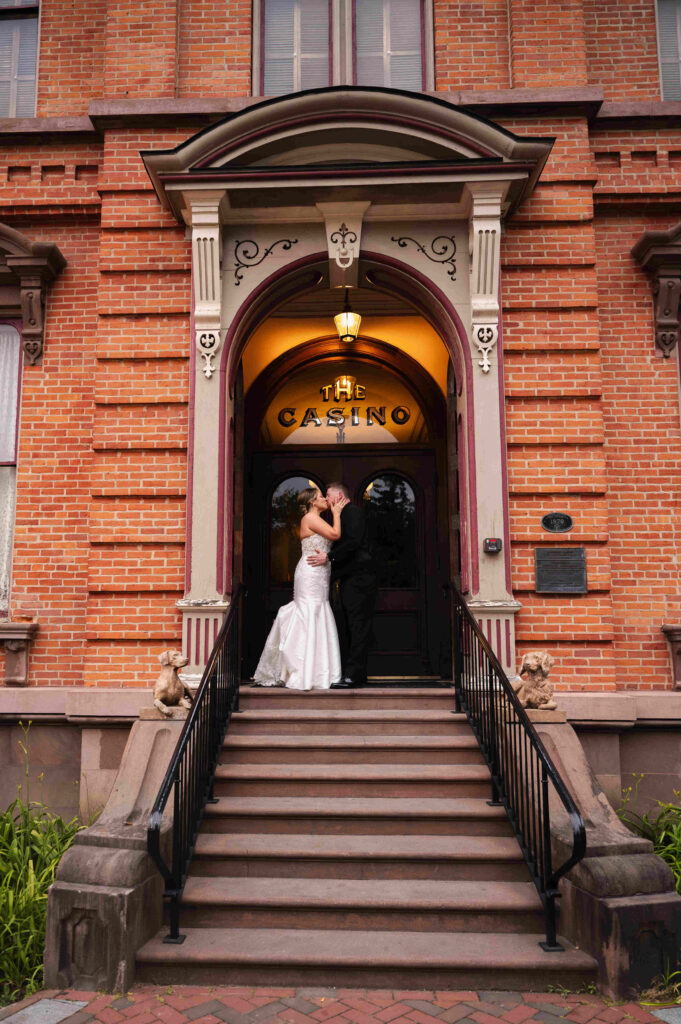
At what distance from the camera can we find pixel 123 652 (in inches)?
260

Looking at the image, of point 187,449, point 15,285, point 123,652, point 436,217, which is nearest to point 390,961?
point 123,652

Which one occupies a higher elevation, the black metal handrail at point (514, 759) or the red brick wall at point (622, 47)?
the red brick wall at point (622, 47)

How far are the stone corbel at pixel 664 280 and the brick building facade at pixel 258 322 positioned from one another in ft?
0.21

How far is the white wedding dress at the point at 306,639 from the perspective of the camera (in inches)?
265

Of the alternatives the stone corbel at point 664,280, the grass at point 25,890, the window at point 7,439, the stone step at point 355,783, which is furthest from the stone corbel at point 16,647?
the stone corbel at point 664,280

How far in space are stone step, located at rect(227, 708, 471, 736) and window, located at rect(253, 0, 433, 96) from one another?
5.87 m

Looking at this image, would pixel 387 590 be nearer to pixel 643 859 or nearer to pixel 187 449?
pixel 187 449

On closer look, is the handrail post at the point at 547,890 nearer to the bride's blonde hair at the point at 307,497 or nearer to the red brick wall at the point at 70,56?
the bride's blonde hair at the point at 307,497

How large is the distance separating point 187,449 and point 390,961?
168 inches

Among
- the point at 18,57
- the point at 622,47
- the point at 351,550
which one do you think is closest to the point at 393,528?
the point at 351,550

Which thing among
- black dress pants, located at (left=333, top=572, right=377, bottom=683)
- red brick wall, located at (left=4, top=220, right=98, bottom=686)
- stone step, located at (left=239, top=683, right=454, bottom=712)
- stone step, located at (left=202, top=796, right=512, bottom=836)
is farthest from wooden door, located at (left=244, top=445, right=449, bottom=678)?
stone step, located at (left=202, top=796, right=512, bottom=836)

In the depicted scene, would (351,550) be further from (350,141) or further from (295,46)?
(295,46)

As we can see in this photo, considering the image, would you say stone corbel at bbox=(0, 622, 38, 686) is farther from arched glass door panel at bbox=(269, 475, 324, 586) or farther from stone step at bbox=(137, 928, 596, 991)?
stone step at bbox=(137, 928, 596, 991)

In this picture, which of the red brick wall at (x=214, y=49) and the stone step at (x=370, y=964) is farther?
the red brick wall at (x=214, y=49)
